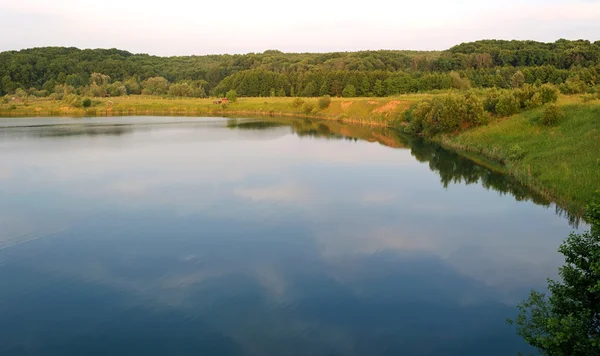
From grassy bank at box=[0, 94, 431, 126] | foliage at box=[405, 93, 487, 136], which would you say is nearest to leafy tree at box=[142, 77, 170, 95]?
grassy bank at box=[0, 94, 431, 126]

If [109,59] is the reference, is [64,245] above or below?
below

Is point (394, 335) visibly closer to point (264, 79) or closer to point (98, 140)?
point (98, 140)

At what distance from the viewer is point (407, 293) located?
615 inches

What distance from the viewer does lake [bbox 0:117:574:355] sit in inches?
521

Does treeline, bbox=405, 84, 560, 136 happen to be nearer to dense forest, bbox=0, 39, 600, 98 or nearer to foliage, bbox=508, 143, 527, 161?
foliage, bbox=508, 143, 527, 161

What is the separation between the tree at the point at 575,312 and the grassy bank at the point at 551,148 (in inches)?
514

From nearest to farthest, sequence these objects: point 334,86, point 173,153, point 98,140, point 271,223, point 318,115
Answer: point 271,223 → point 173,153 → point 98,140 → point 318,115 → point 334,86

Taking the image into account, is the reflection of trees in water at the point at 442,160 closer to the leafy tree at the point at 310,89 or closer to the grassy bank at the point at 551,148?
the grassy bank at the point at 551,148

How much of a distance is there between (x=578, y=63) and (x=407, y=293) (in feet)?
311

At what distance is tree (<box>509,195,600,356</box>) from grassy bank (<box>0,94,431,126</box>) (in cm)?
6361

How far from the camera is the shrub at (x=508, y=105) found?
44.5 m

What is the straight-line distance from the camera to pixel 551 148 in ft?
105

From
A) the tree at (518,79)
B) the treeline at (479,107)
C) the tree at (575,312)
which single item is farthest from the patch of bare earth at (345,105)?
the tree at (575,312)

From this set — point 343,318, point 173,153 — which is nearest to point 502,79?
point 173,153
